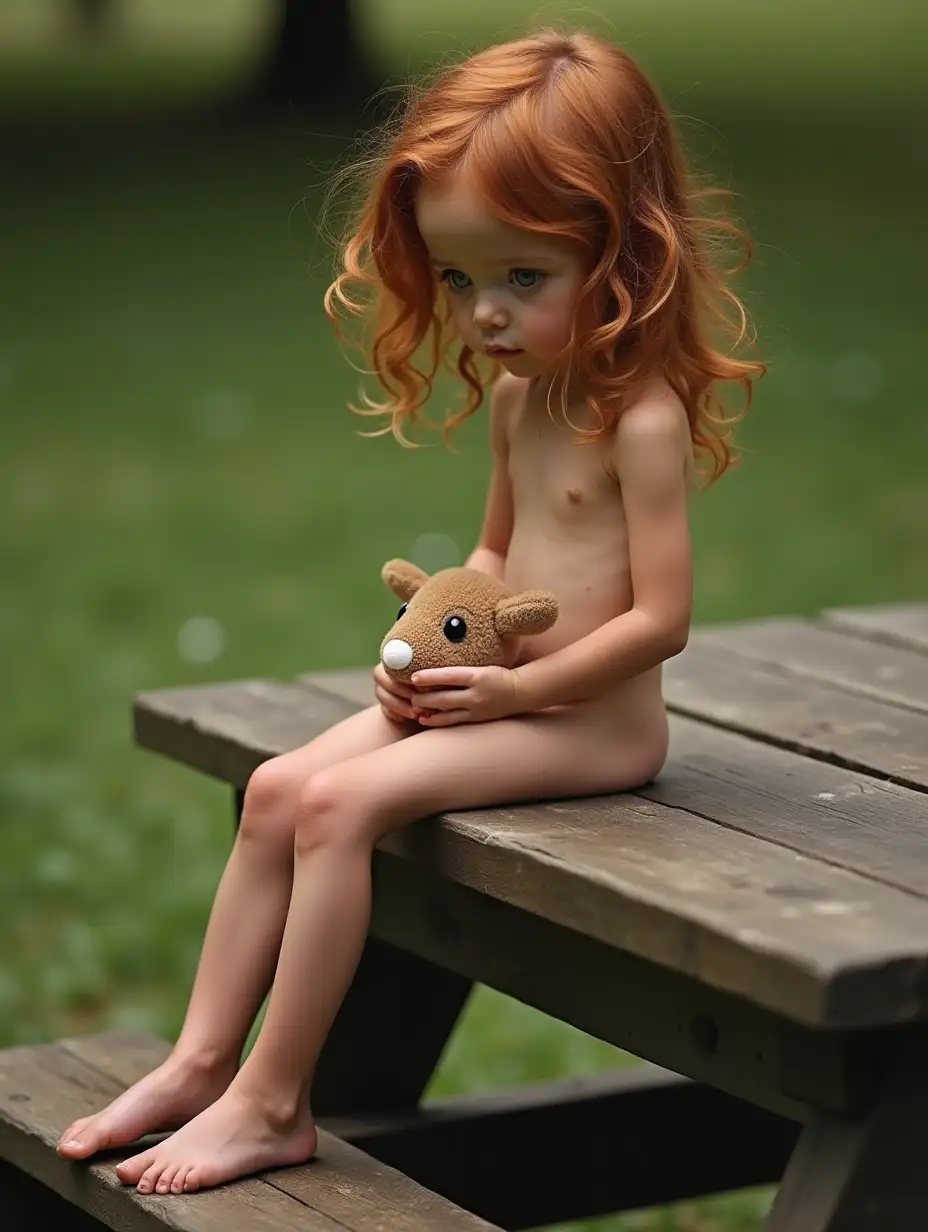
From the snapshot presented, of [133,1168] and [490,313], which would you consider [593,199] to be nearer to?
[490,313]

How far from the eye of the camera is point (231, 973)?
2713 millimetres

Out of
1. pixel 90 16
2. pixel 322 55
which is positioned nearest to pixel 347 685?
pixel 322 55

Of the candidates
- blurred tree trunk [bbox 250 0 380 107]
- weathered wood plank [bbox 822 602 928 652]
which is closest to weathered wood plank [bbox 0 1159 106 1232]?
weathered wood plank [bbox 822 602 928 652]

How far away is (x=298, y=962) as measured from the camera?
8.43ft

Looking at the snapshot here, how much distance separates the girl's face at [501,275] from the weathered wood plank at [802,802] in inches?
21.0

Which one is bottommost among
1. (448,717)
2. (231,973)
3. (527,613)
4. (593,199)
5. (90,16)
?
(90,16)

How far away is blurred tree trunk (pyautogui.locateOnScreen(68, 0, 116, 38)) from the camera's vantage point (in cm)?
2252

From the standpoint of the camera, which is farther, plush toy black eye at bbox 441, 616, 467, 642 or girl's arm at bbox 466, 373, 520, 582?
girl's arm at bbox 466, 373, 520, 582

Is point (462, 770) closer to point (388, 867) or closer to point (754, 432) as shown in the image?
point (388, 867)

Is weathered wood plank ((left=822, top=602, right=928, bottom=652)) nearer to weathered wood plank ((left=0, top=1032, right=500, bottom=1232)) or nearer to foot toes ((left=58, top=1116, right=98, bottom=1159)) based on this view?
weathered wood plank ((left=0, top=1032, right=500, bottom=1232))

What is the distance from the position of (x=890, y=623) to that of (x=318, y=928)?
151 cm

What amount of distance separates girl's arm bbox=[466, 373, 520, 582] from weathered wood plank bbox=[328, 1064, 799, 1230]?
789mm

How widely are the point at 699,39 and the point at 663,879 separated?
1980 centimetres

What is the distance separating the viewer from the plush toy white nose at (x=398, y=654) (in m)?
2.68
